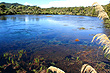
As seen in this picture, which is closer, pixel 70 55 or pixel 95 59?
pixel 95 59

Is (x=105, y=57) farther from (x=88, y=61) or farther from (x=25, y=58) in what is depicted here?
(x=25, y=58)

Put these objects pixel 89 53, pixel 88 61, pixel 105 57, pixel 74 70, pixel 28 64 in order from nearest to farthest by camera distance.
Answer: pixel 74 70 < pixel 28 64 < pixel 88 61 < pixel 105 57 < pixel 89 53

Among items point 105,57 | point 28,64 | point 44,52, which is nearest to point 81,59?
point 105,57

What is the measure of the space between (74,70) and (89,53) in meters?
4.29

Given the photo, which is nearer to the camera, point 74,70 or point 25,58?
point 74,70

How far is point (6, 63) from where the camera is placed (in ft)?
30.3

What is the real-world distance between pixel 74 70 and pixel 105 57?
4.68 meters

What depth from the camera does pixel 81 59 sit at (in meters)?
10.3

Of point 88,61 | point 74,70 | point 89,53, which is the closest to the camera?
point 74,70

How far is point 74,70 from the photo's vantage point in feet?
28.0

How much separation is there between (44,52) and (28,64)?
3.22 metres

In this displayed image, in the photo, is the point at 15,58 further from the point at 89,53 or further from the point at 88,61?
the point at 89,53

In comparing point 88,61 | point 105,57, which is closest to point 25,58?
point 88,61

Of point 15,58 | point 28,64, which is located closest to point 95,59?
point 28,64
